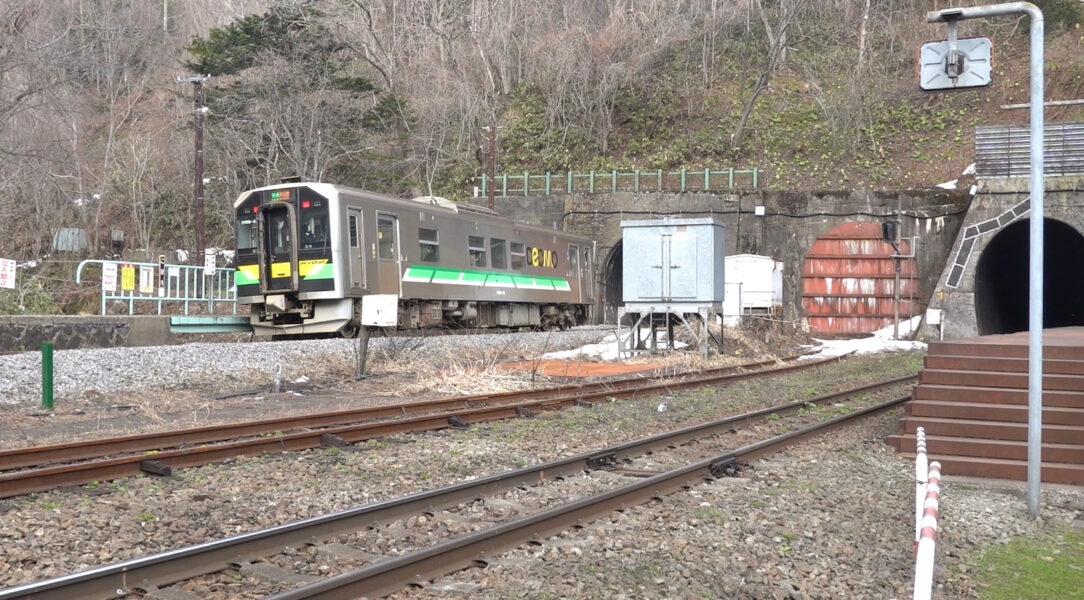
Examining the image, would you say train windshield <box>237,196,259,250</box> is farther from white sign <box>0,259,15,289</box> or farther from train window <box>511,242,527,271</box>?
train window <box>511,242,527,271</box>

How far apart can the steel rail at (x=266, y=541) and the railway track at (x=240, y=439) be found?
2156mm

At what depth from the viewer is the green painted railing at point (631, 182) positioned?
33250mm

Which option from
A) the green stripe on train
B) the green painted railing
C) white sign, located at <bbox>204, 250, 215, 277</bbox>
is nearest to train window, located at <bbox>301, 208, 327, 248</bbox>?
the green stripe on train

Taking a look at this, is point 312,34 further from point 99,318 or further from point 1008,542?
point 1008,542

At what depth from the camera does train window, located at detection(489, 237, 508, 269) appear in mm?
22500

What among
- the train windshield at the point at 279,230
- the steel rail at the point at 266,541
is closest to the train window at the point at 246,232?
the train windshield at the point at 279,230

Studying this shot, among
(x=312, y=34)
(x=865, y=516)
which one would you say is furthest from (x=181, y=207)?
(x=865, y=516)

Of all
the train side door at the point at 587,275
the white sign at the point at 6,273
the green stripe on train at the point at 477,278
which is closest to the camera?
the white sign at the point at 6,273

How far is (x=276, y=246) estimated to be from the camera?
18156 mm

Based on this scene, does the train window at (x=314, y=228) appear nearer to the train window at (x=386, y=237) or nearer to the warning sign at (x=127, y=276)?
the train window at (x=386, y=237)

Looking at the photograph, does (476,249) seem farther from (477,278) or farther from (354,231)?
(354,231)

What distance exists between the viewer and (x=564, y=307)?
27.6 metres

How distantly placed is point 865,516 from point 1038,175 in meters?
2.80

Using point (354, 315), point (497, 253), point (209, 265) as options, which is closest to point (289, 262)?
point (354, 315)
